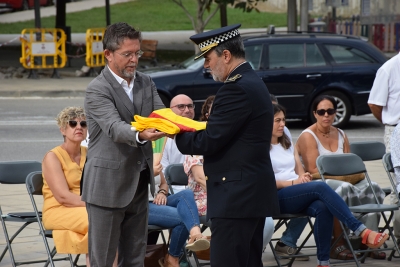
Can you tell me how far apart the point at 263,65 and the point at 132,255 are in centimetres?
949

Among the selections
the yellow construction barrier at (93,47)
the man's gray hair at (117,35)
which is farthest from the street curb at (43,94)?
the man's gray hair at (117,35)

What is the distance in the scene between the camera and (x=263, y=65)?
570 inches

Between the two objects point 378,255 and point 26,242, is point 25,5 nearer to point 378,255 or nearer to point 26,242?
point 26,242

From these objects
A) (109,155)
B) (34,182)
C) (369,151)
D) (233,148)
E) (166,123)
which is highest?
(166,123)

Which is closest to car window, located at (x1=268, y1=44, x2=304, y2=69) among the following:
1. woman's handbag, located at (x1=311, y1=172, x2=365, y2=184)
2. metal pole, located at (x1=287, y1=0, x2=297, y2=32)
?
woman's handbag, located at (x1=311, y1=172, x2=365, y2=184)

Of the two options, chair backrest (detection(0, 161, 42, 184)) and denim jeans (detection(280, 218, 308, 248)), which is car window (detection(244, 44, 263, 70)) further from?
chair backrest (detection(0, 161, 42, 184))

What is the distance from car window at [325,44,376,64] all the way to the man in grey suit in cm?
999

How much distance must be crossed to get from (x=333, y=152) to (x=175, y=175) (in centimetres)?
163

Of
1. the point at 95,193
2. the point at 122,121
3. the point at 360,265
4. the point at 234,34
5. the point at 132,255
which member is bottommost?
the point at 360,265

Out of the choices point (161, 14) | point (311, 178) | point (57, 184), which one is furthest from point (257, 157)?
point (161, 14)

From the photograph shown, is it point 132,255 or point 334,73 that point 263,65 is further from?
point 132,255

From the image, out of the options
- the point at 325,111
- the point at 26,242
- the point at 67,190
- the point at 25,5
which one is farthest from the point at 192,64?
the point at 25,5

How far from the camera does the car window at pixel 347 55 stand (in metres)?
14.8

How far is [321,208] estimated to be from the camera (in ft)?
21.3
